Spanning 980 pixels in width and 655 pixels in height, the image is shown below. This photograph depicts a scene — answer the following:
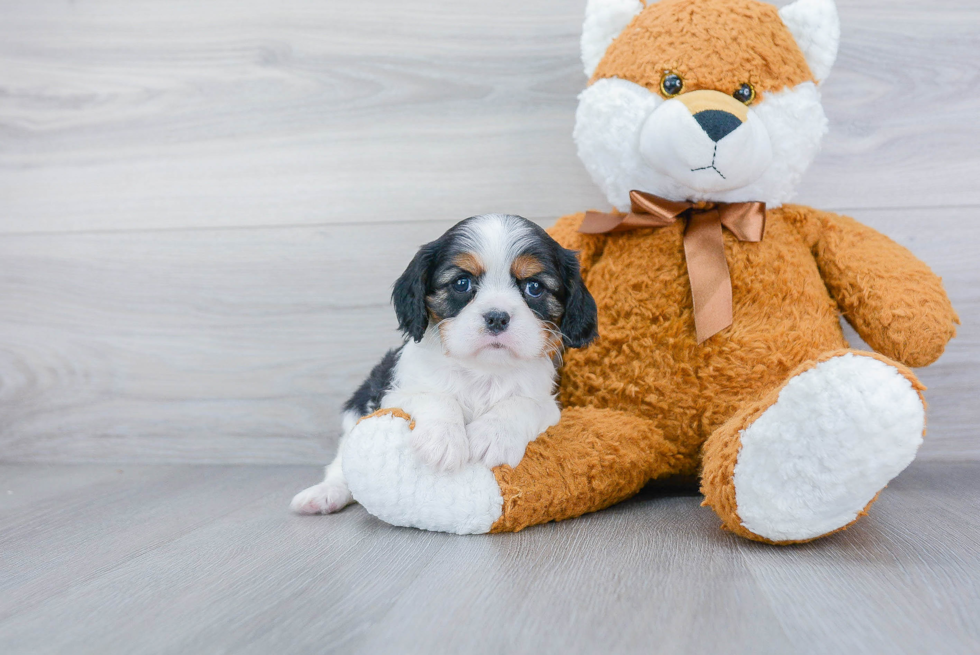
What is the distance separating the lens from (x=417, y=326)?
1.47m

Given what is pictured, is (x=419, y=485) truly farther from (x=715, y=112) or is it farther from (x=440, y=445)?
(x=715, y=112)

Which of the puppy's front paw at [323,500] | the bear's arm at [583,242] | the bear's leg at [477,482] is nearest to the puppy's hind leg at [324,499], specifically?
the puppy's front paw at [323,500]

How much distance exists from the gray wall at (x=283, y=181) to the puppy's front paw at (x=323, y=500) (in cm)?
56

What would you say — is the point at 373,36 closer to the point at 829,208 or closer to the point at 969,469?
the point at 829,208

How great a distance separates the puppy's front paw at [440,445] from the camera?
130 centimetres

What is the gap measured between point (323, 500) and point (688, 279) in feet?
3.03

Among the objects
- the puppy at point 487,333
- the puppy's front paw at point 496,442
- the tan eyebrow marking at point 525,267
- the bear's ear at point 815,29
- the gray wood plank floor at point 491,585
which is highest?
the bear's ear at point 815,29

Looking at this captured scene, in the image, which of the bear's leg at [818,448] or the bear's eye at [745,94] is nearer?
the bear's leg at [818,448]

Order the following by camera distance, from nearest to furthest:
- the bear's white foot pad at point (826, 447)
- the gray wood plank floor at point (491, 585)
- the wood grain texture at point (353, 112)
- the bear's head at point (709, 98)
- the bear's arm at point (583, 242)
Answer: the gray wood plank floor at point (491, 585)
the bear's white foot pad at point (826, 447)
the bear's head at point (709, 98)
the bear's arm at point (583, 242)
the wood grain texture at point (353, 112)

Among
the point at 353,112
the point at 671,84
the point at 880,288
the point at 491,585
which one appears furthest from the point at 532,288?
the point at 353,112

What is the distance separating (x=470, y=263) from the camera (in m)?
1.43

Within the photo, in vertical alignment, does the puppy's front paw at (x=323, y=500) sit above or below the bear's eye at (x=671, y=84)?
below

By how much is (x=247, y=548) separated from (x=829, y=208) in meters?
1.67

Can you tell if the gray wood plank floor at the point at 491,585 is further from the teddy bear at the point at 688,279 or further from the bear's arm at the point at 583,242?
the bear's arm at the point at 583,242
